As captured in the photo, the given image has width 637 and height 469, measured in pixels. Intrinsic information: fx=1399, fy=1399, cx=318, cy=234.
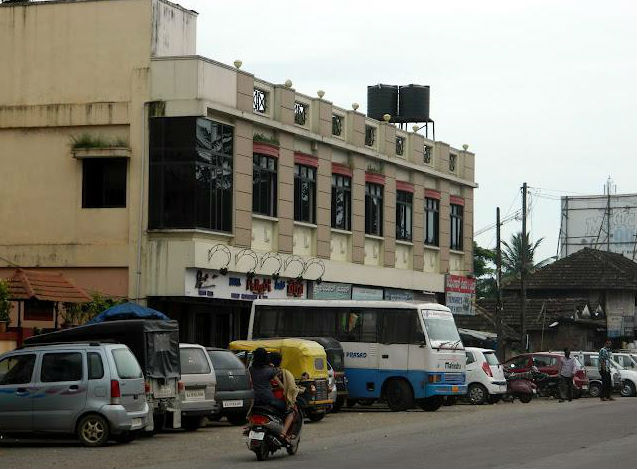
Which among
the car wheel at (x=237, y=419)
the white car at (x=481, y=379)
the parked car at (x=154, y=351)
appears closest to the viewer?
the parked car at (x=154, y=351)

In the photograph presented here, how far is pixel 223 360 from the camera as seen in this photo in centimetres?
2914

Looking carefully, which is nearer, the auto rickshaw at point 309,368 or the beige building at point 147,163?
the auto rickshaw at point 309,368

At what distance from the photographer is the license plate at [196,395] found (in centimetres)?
2717

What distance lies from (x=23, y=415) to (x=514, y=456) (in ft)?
28.1

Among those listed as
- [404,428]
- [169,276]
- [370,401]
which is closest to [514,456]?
[404,428]

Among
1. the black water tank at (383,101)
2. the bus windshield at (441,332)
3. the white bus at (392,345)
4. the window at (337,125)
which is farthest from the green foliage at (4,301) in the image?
the black water tank at (383,101)

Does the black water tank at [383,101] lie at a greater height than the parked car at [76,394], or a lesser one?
greater

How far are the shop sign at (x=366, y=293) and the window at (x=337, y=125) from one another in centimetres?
537

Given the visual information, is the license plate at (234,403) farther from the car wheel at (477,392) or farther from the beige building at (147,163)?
the car wheel at (477,392)

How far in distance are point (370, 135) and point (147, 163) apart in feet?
41.5

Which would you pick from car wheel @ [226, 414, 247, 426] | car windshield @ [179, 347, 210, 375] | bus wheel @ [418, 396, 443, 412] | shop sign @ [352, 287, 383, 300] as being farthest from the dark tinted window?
shop sign @ [352, 287, 383, 300]

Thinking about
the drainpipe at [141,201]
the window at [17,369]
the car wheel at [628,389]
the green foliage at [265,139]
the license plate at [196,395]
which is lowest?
the car wheel at [628,389]

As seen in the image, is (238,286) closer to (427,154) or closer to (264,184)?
(264,184)

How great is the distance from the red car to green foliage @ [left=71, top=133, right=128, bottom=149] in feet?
50.0
